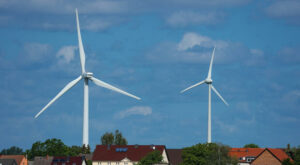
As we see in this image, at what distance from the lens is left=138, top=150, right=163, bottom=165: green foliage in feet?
502

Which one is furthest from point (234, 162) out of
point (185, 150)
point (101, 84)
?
point (101, 84)

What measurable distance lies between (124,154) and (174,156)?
13051 mm

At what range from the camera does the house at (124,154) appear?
168375 millimetres

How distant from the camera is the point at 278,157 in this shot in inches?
6068

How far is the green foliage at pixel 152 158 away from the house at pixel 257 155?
16.6 metres

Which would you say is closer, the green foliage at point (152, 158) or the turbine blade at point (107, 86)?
the turbine blade at point (107, 86)

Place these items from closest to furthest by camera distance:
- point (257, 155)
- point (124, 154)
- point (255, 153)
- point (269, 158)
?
point (269, 158), point (257, 155), point (255, 153), point (124, 154)

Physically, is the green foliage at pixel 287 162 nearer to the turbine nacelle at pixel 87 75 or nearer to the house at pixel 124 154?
the house at pixel 124 154

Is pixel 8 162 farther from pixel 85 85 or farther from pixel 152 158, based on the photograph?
pixel 152 158

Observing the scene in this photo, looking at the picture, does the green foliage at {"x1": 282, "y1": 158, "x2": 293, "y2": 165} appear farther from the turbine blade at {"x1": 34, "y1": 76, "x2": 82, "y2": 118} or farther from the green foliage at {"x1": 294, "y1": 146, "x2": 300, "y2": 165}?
the turbine blade at {"x1": 34, "y1": 76, "x2": 82, "y2": 118}

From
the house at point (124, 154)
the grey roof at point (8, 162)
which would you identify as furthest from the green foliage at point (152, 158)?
the grey roof at point (8, 162)

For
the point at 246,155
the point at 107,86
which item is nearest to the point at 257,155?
the point at 246,155

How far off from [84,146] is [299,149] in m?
52.1

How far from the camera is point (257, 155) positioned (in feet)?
531
